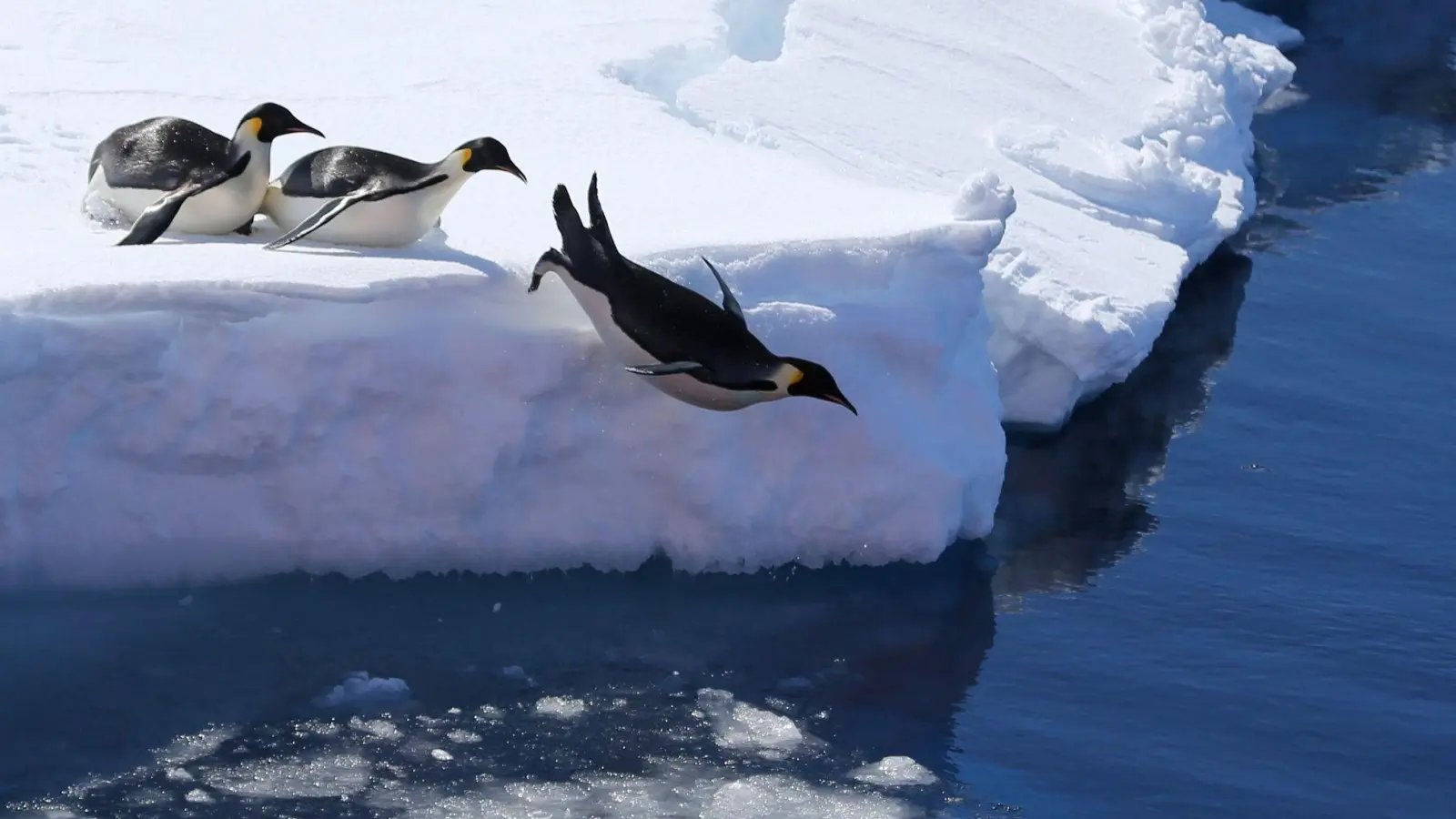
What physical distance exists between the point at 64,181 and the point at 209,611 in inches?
86.2

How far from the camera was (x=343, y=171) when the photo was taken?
661 cm

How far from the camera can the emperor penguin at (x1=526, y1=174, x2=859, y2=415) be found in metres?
6.16

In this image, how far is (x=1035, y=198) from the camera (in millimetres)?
9992

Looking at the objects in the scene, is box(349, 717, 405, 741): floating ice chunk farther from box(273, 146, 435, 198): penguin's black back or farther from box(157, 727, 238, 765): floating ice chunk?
box(273, 146, 435, 198): penguin's black back

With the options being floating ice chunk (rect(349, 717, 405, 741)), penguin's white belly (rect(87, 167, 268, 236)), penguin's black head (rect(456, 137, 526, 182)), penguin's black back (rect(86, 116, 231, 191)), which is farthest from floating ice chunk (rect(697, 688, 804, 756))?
penguin's black back (rect(86, 116, 231, 191))

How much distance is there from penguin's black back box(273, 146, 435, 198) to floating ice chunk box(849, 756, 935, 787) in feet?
8.44

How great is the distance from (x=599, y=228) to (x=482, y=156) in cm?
55

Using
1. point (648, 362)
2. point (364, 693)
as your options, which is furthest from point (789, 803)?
point (648, 362)

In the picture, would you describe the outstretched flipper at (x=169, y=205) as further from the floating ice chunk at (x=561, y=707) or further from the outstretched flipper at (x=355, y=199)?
the floating ice chunk at (x=561, y=707)

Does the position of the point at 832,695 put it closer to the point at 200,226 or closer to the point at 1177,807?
the point at 1177,807

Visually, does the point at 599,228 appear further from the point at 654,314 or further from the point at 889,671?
the point at 889,671

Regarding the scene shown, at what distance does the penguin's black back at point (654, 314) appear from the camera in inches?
243

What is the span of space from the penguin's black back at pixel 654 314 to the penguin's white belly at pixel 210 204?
47.0 inches

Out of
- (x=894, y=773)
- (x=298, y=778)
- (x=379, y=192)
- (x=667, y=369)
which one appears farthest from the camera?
(x=379, y=192)
